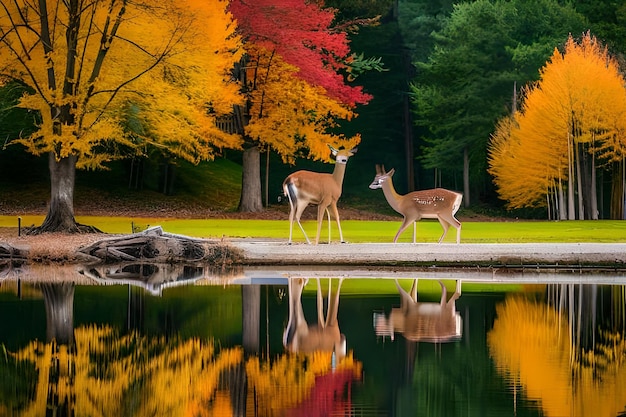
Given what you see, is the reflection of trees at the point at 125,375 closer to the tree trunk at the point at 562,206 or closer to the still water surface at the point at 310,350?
the still water surface at the point at 310,350

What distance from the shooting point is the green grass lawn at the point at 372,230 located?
3091 centimetres

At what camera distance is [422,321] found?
16.0 m

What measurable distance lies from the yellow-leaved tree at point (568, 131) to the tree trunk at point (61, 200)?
753 inches

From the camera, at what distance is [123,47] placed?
30.4 m

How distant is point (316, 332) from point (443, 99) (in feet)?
129

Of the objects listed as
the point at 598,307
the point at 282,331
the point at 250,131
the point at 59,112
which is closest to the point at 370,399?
the point at 282,331

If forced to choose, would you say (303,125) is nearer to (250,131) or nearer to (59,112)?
(250,131)

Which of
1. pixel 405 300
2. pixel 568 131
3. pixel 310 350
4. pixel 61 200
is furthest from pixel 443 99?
pixel 310 350

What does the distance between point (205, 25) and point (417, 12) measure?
34798 millimetres

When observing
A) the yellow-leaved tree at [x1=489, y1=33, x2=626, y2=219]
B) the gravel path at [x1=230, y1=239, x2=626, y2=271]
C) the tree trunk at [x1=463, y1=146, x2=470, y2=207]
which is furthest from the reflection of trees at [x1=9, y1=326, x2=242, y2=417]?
the tree trunk at [x1=463, y1=146, x2=470, y2=207]

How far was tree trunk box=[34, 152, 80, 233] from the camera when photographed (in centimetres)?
3027

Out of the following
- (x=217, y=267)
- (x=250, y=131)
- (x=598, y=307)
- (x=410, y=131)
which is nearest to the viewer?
(x=598, y=307)

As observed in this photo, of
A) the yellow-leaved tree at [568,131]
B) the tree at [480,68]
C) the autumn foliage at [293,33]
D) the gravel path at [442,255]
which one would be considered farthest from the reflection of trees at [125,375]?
the tree at [480,68]

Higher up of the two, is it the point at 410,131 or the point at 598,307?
the point at 410,131
